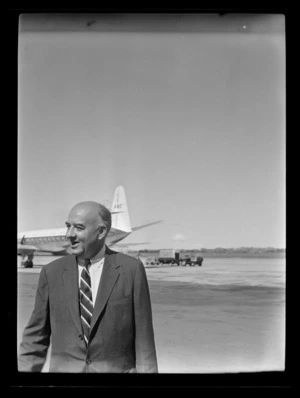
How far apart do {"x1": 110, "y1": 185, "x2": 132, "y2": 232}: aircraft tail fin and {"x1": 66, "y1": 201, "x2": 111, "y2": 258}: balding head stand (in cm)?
3

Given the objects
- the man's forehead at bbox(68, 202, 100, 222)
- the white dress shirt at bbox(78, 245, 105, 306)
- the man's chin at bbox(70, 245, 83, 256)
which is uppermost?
the man's forehead at bbox(68, 202, 100, 222)

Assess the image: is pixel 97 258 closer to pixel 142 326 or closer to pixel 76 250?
pixel 76 250

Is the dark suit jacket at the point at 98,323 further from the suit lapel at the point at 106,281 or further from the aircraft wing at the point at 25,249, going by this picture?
the aircraft wing at the point at 25,249

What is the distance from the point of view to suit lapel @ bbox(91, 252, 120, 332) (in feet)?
9.13

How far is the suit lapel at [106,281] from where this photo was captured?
2783 mm

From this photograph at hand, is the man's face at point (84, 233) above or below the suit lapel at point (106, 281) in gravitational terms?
above

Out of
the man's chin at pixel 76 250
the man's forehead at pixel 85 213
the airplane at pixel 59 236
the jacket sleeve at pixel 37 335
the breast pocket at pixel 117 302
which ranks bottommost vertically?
the jacket sleeve at pixel 37 335

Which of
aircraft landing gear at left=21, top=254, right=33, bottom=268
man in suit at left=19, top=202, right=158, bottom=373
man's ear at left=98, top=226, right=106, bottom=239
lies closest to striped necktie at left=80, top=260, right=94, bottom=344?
man in suit at left=19, top=202, right=158, bottom=373

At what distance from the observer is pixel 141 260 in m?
2.84

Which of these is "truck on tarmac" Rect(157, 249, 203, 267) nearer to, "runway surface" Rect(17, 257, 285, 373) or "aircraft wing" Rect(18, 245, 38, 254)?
"runway surface" Rect(17, 257, 285, 373)

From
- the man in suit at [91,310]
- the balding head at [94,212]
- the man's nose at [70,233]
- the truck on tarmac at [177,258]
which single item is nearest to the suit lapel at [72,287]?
the man in suit at [91,310]
